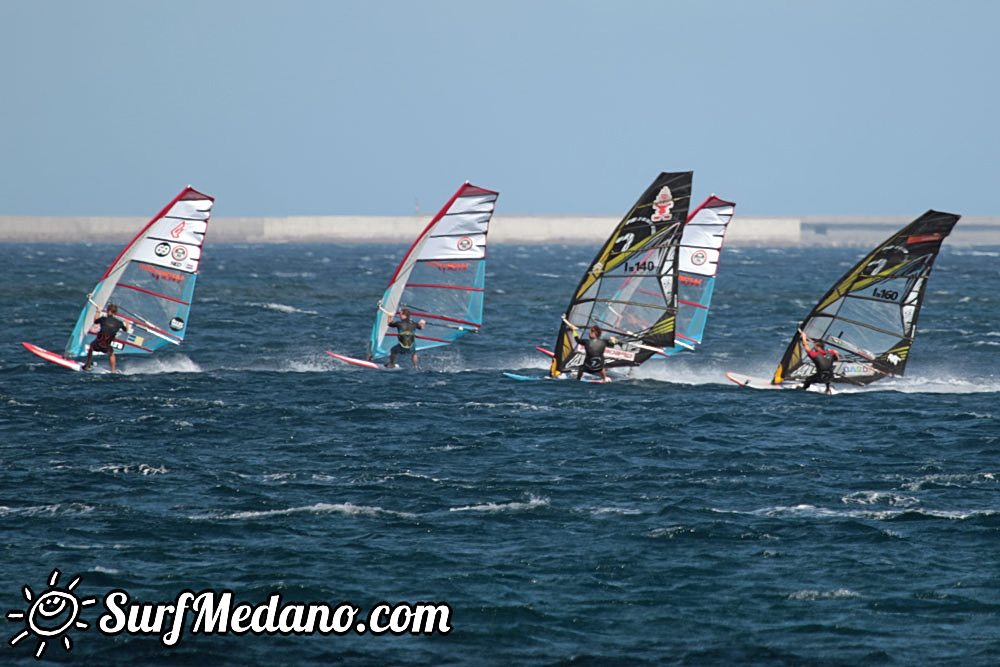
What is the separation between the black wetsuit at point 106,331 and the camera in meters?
32.8

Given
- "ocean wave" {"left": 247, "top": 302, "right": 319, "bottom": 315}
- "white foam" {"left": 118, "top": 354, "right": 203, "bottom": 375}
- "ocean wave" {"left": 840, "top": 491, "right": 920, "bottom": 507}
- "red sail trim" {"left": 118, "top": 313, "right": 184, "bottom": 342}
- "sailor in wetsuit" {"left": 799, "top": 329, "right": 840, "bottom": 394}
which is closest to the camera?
"ocean wave" {"left": 840, "top": 491, "right": 920, "bottom": 507}

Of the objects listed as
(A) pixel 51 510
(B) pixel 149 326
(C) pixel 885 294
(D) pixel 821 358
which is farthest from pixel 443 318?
(A) pixel 51 510

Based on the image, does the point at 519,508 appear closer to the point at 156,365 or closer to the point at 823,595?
the point at 823,595

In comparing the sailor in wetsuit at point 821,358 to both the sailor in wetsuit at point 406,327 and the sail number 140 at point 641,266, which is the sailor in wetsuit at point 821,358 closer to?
the sail number 140 at point 641,266

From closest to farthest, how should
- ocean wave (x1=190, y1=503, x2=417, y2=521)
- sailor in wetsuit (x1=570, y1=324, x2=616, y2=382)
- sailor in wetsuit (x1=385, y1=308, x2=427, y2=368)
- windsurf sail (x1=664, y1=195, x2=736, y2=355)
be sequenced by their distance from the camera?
ocean wave (x1=190, y1=503, x2=417, y2=521), sailor in wetsuit (x1=570, y1=324, x2=616, y2=382), sailor in wetsuit (x1=385, y1=308, x2=427, y2=368), windsurf sail (x1=664, y1=195, x2=736, y2=355)

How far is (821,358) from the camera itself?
105 ft

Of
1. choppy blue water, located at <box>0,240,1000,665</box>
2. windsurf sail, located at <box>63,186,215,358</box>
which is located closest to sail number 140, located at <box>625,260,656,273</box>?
choppy blue water, located at <box>0,240,1000,665</box>

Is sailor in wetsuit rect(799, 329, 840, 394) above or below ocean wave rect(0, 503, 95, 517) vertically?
above

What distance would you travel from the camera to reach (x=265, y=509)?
19.7m

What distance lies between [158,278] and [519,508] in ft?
56.4

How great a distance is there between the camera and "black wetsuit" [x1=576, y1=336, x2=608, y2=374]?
110ft

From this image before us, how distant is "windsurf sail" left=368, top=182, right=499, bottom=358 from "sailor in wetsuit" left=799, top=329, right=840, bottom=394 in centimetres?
904

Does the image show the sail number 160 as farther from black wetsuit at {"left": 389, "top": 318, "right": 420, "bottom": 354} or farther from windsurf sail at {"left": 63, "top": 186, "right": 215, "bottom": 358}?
windsurf sail at {"left": 63, "top": 186, "right": 215, "bottom": 358}

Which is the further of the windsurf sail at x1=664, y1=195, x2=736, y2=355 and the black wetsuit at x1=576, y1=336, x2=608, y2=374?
the windsurf sail at x1=664, y1=195, x2=736, y2=355
